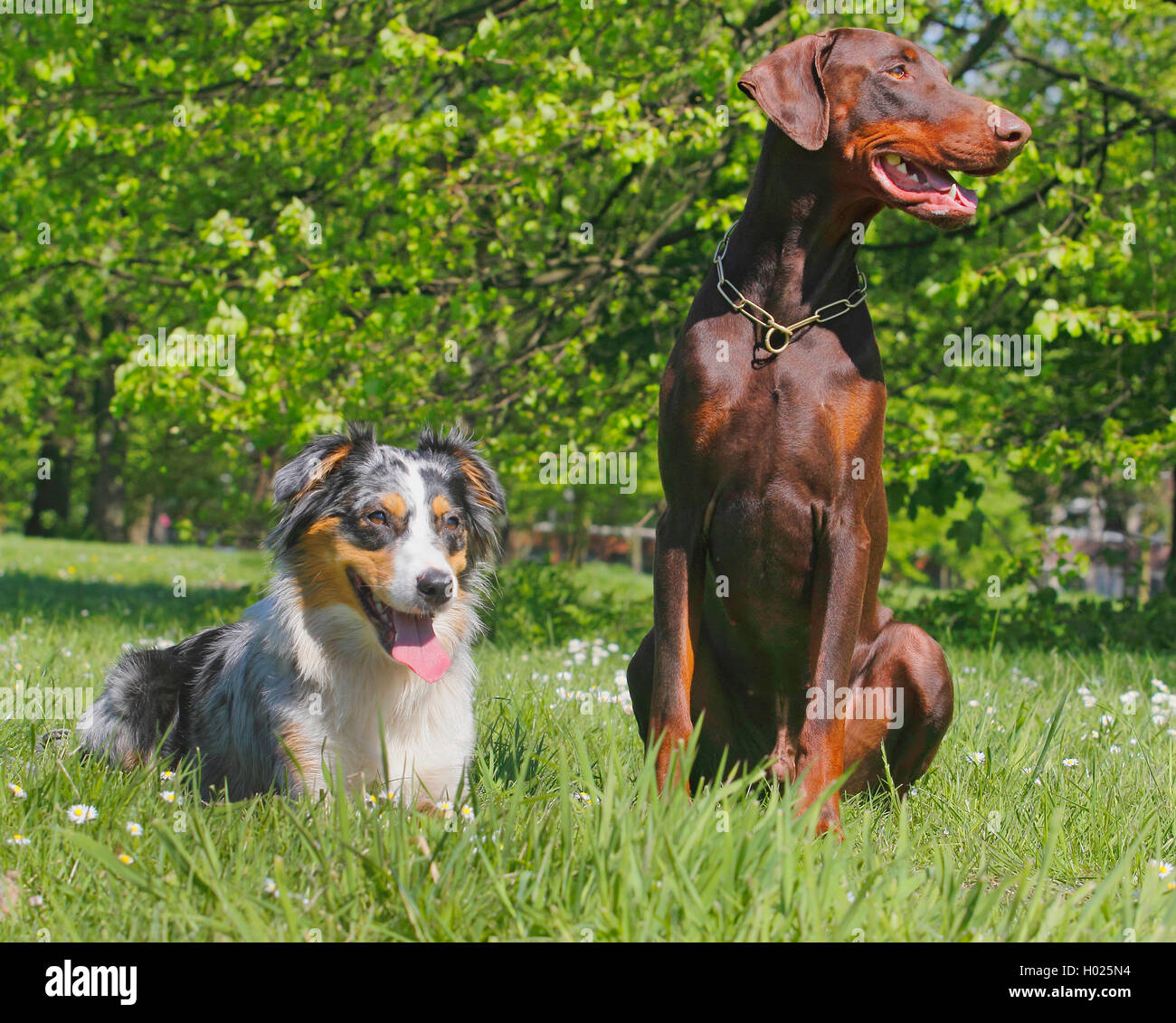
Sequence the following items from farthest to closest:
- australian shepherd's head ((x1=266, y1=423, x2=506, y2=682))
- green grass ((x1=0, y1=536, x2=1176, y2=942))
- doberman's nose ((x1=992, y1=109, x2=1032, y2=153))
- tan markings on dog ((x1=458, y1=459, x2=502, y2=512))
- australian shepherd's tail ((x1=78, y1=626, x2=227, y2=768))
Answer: tan markings on dog ((x1=458, y1=459, x2=502, y2=512)) < australian shepherd's tail ((x1=78, y1=626, x2=227, y2=768)) < australian shepherd's head ((x1=266, y1=423, x2=506, y2=682)) < doberman's nose ((x1=992, y1=109, x2=1032, y2=153)) < green grass ((x1=0, y1=536, x2=1176, y2=942))

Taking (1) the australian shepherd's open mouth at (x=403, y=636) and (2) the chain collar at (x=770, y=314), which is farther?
(1) the australian shepherd's open mouth at (x=403, y=636)

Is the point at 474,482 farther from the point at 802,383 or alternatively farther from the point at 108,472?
the point at 108,472

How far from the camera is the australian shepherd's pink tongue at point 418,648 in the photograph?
3732 millimetres

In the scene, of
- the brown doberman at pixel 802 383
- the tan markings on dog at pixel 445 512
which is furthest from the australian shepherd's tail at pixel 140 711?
the brown doberman at pixel 802 383

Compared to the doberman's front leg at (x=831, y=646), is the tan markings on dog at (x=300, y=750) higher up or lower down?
lower down

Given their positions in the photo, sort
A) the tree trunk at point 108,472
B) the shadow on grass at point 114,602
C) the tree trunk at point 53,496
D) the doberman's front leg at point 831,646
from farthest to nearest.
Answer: the tree trunk at point 53,496 < the tree trunk at point 108,472 < the shadow on grass at point 114,602 < the doberman's front leg at point 831,646

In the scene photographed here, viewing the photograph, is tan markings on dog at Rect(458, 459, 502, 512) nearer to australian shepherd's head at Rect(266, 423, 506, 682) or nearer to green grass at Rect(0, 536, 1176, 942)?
australian shepherd's head at Rect(266, 423, 506, 682)

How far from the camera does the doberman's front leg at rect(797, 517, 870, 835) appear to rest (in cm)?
333

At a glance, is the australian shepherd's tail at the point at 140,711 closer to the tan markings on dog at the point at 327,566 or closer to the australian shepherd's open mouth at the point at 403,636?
the tan markings on dog at the point at 327,566

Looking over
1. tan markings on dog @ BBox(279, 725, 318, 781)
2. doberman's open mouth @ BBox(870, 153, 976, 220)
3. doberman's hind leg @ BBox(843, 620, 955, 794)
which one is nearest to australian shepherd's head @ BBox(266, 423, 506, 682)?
tan markings on dog @ BBox(279, 725, 318, 781)

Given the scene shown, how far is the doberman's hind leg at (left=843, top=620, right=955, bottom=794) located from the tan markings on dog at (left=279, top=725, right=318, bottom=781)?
1865mm
